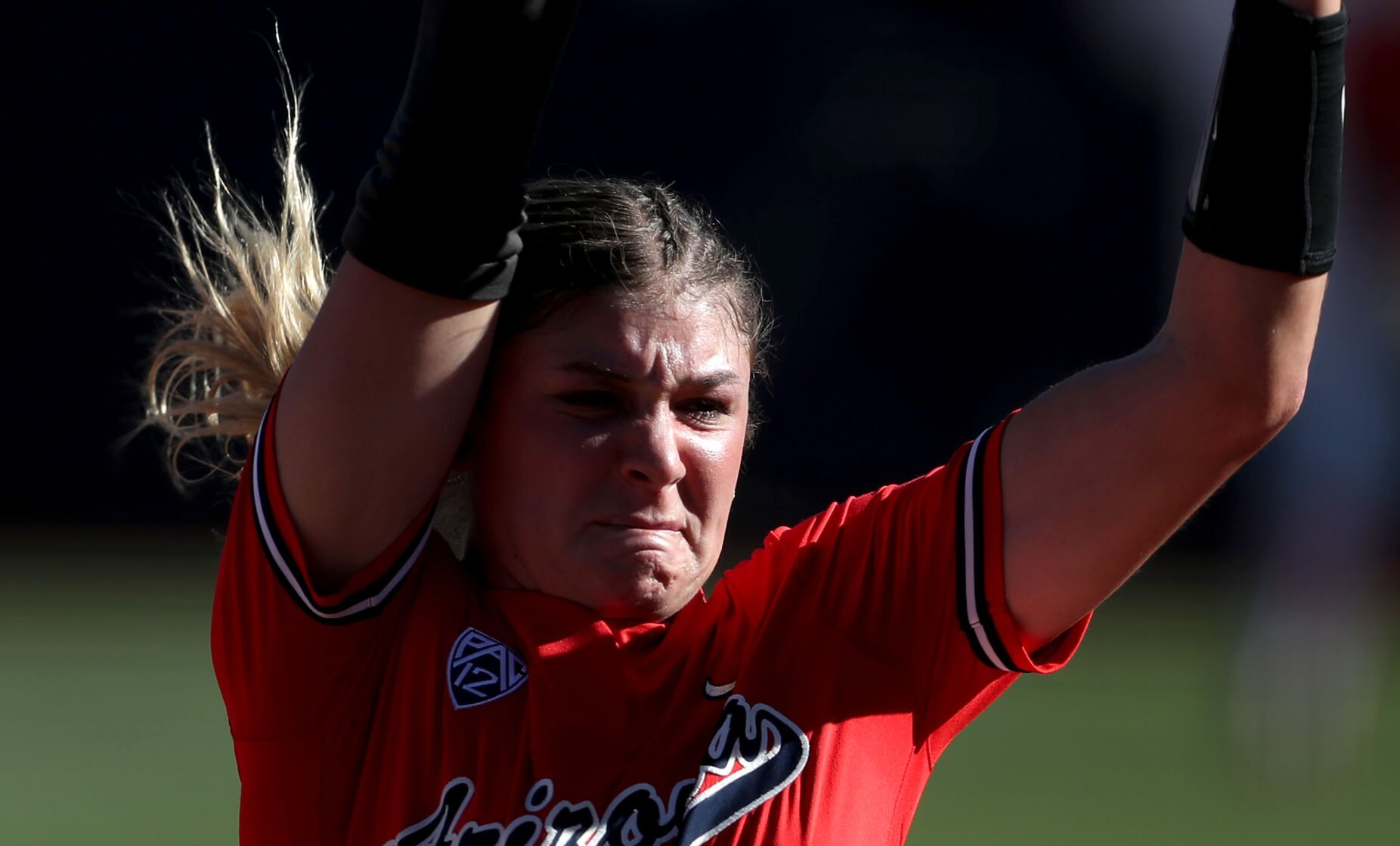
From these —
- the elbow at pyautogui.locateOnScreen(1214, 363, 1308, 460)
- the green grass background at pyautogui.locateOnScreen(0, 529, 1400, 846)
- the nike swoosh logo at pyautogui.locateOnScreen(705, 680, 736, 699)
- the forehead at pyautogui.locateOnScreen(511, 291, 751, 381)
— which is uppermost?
the forehead at pyautogui.locateOnScreen(511, 291, 751, 381)

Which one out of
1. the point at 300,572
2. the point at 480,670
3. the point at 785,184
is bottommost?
the point at 480,670

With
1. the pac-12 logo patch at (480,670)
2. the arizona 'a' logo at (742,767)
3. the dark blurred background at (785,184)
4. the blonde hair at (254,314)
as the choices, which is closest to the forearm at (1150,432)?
the arizona 'a' logo at (742,767)

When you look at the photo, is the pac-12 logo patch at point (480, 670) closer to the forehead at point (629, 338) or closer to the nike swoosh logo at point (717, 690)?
the nike swoosh logo at point (717, 690)

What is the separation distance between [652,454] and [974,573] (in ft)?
1.07

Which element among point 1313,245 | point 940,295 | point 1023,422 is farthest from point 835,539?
point 940,295

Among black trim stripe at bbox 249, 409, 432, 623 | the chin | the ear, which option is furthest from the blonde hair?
the chin

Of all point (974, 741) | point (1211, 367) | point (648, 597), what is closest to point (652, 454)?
point (648, 597)

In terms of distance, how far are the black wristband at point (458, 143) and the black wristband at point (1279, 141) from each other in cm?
52

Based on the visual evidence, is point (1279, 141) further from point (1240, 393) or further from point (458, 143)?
point (458, 143)

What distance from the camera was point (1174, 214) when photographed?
5.70 m

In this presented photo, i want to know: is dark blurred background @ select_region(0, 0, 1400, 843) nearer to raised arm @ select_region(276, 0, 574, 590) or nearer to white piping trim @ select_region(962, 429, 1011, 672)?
white piping trim @ select_region(962, 429, 1011, 672)

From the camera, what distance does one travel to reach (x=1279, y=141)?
3.40 feet

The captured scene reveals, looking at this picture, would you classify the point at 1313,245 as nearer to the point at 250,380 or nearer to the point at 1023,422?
the point at 1023,422

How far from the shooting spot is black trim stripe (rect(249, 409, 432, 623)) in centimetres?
116
